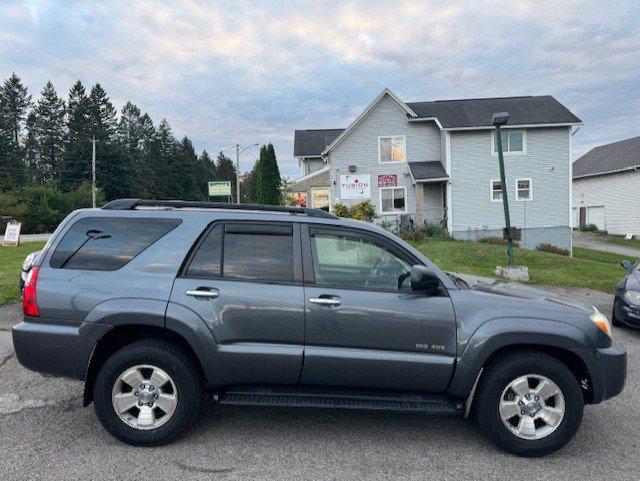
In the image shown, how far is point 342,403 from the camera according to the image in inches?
134

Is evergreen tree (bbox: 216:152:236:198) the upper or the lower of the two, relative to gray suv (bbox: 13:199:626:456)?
upper

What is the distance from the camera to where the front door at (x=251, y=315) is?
3438 mm

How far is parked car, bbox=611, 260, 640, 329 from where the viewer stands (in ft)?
22.0

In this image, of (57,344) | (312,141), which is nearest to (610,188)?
(312,141)

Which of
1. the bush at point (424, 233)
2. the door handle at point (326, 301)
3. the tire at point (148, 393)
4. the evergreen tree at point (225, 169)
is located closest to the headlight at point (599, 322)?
the door handle at point (326, 301)

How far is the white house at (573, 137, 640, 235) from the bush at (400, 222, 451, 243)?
20.1 meters

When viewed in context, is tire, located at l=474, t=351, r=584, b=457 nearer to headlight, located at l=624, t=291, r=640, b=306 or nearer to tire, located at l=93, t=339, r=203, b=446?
tire, located at l=93, t=339, r=203, b=446

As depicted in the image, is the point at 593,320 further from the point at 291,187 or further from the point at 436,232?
the point at 291,187

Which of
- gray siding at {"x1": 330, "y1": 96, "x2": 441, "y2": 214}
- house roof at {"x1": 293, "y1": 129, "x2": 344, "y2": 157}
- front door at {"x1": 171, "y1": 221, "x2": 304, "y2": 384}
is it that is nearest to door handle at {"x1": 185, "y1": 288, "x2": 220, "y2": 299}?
front door at {"x1": 171, "y1": 221, "x2": 304, "y2": 384}

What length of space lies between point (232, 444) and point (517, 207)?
79.8ft

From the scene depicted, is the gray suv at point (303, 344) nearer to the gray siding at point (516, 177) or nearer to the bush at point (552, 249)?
the bush at point (552, 249)

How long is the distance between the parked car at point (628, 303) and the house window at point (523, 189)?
18.5 metres

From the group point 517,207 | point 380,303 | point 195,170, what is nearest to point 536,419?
point 380,303

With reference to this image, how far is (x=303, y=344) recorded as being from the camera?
3.45 metres
